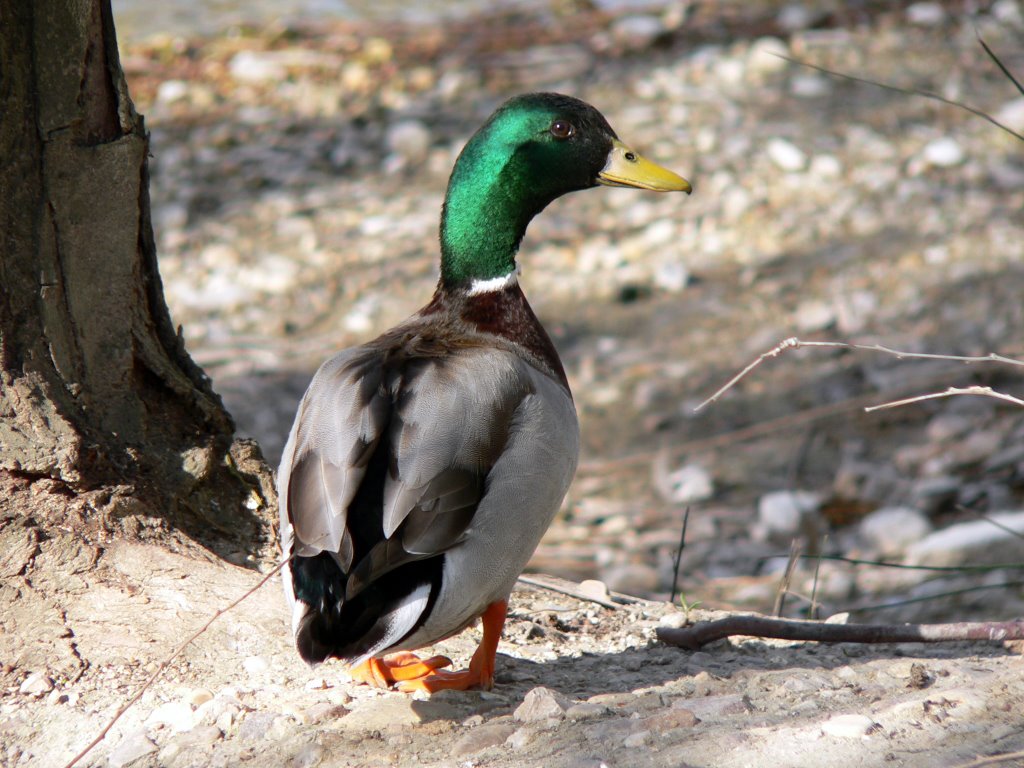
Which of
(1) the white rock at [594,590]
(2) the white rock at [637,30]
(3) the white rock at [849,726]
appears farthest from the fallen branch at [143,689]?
(2) the white rock at [637,30]

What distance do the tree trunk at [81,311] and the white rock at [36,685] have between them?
0.95ft

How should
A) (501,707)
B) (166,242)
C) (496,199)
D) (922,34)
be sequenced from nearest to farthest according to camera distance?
(501,707) → (496,199) → (166,242) → (922,34)

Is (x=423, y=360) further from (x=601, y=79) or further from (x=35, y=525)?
(x=601, y=79)

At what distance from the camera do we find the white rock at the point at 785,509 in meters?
4.71

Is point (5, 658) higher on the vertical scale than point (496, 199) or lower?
lower

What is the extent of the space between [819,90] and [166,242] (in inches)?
143

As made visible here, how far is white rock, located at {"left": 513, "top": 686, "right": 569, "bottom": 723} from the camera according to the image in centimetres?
237

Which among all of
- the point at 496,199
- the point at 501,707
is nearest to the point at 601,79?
the point at 496,199

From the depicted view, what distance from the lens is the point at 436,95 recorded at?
25.7 feet

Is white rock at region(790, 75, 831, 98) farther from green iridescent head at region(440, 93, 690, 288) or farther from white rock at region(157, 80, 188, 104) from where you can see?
green iridescent head at region(440, 93, 690, 288)

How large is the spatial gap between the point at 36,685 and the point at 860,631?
1.66 metres

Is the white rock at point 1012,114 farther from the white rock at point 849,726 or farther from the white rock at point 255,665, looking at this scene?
the white rock at point 255,665

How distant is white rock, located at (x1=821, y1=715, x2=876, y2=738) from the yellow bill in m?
1.53

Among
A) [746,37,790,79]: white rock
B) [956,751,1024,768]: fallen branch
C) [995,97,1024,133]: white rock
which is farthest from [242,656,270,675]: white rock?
[746,37,790,79]: white rock
